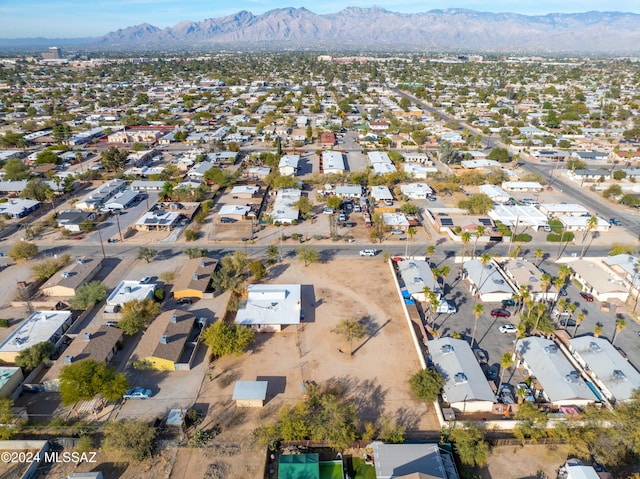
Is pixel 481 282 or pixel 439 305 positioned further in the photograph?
pixel 481 282

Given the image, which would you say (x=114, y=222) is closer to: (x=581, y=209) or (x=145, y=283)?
(x=145, y=283)

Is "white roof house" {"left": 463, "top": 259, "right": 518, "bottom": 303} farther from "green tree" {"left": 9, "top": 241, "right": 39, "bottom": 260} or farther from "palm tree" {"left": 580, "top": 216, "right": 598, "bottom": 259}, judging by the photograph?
"green tree" {"left": 9, "top": 241, "right": 39, "bottom": 260}

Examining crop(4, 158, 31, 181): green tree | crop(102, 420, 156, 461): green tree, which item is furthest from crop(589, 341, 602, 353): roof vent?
crop(4, 158, 31, 181): green tree

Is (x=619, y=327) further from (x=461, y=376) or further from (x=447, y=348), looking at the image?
(x=461, y=376)

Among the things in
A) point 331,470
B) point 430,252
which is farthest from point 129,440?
point 430,252

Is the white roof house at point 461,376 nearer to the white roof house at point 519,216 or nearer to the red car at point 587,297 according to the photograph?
the red car at point 587,297

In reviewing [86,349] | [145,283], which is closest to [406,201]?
[145,283]

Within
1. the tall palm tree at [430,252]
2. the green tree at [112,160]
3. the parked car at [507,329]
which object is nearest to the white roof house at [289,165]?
the green tree at [112,160]
